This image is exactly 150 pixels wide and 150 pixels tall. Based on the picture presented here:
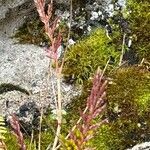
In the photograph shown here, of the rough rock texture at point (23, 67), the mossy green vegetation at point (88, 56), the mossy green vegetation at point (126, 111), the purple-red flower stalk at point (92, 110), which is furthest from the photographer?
the mossy green vegetation at point (88, 56)

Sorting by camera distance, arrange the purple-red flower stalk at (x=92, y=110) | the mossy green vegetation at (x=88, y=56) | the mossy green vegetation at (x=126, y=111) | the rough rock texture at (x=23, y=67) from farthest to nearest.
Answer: the mossy green vegetation at (x=88, y=56), the rough rock texture at (x=23, y=67), the mossy green vegetation at (x=126, y=111), the purple-red flower stalk at (x=92, y=110)

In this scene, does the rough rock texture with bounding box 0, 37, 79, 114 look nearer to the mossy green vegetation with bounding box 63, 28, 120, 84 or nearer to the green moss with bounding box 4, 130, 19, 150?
the mossy green vegetation with bounding box 63, 28, 120, 84

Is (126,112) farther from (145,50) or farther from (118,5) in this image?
(118,5)

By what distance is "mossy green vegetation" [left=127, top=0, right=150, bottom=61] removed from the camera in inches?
130

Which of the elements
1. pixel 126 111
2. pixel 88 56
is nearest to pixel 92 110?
pixel 126 111

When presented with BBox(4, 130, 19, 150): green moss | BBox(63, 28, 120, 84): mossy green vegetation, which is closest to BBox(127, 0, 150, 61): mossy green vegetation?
BBox(63, 28, 120, 84): mossy green vegetation

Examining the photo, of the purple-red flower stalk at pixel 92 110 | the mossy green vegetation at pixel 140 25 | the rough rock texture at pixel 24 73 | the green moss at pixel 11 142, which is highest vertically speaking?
the purple-red flower stalk at pixel 92 110

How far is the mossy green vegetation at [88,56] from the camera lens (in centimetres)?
324

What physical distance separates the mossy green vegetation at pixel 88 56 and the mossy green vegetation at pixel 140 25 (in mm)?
194

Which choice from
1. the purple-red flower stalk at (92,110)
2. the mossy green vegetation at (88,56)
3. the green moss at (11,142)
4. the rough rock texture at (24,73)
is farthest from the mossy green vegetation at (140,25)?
the purple-red flower stalk at (92,110)

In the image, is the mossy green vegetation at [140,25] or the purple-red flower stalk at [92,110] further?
the mossy green vegetation at [140,25]

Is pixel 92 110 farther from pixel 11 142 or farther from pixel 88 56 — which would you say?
pixel 88 56

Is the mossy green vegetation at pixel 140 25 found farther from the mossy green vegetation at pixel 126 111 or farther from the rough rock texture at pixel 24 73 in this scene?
the rough rock texture at pixel 24 73

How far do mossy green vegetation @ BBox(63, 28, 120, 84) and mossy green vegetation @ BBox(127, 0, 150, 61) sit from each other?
0.19m
